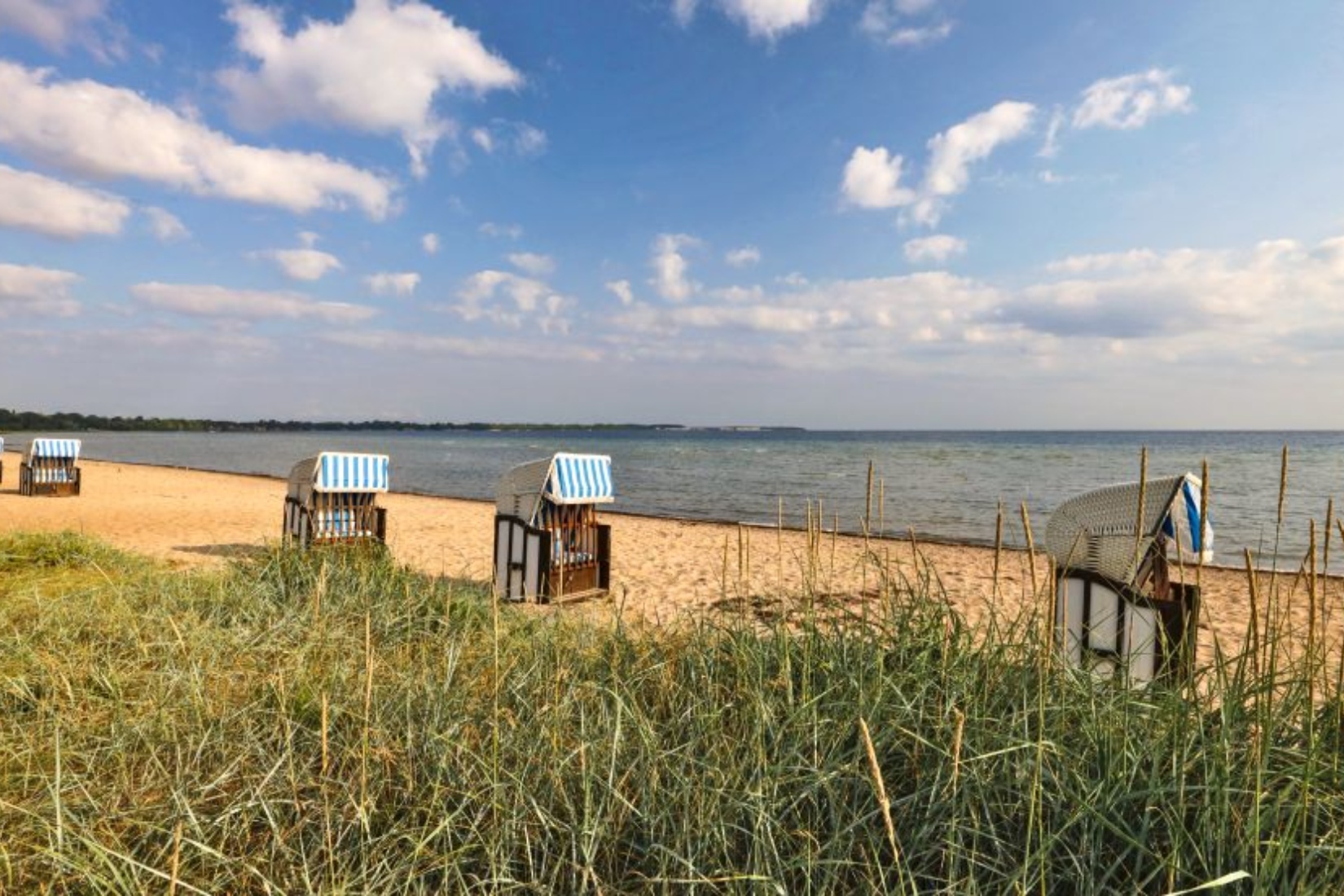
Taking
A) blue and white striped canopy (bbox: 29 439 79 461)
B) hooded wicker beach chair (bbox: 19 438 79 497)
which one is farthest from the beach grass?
hooded wicker beach chair (bbox: 19 438 79 497)

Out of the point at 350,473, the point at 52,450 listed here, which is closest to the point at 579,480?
the point at 350,473

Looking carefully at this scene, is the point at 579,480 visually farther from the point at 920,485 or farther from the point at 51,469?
the point at 920,485

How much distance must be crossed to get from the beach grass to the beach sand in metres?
0.48

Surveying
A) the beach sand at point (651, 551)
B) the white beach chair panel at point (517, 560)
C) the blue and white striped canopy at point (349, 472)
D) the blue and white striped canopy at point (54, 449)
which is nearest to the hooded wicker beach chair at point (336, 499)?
the blue and white striped canopy at point (349, 472)

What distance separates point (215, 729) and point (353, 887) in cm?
115

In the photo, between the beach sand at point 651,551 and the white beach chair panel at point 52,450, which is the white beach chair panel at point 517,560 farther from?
the white beach chair panel at point 52,450

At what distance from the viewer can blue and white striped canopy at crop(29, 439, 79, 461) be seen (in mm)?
18031

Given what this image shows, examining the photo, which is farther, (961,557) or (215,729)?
(961,557)

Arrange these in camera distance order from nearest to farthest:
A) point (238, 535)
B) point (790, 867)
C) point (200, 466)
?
point (790, 867) < point (238, 535) < point (200, 466)

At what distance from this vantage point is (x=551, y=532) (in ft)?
25.0

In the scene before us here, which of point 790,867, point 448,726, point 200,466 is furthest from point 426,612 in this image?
point 200,466

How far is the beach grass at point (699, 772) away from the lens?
1782 millimetres

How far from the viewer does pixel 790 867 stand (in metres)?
1.78

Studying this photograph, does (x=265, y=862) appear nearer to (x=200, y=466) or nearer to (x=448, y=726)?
(x=448, y=726)
